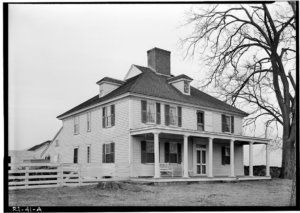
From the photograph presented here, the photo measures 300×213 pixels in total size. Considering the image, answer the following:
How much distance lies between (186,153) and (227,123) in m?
6.10

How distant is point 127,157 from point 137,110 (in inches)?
95.0

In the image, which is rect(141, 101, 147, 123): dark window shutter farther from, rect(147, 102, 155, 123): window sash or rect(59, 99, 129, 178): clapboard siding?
rect(59, 99, 129, 178): clapboard siding

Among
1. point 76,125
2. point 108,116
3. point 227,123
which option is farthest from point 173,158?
point 76,125

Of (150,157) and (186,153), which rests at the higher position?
(186,153)

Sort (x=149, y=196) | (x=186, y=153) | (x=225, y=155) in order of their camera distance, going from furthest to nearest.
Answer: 1. (x=225, y=155)
2. (x=186, y=153)
3. (x=149, y=196)

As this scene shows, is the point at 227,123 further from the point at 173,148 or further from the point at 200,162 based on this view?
the point at 173,148

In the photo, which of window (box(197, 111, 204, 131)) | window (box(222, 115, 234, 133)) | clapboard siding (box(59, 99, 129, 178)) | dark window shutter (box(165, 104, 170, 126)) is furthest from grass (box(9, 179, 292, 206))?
window (box(222, 115, 234, 133))

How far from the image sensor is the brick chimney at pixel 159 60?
25427 mm

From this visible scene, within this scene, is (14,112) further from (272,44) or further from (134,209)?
(272,44)

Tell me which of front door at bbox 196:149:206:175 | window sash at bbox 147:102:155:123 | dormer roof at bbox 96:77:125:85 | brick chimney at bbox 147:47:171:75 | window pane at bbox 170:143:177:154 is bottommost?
front door at bbox 196:149:206:175

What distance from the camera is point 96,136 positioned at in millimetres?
23078

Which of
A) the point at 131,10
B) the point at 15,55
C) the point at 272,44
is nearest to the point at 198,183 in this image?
the point at 272,44

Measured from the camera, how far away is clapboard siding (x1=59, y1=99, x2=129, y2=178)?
20875mm

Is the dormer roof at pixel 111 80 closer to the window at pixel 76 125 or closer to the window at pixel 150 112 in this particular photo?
the window at pixel 76 125
